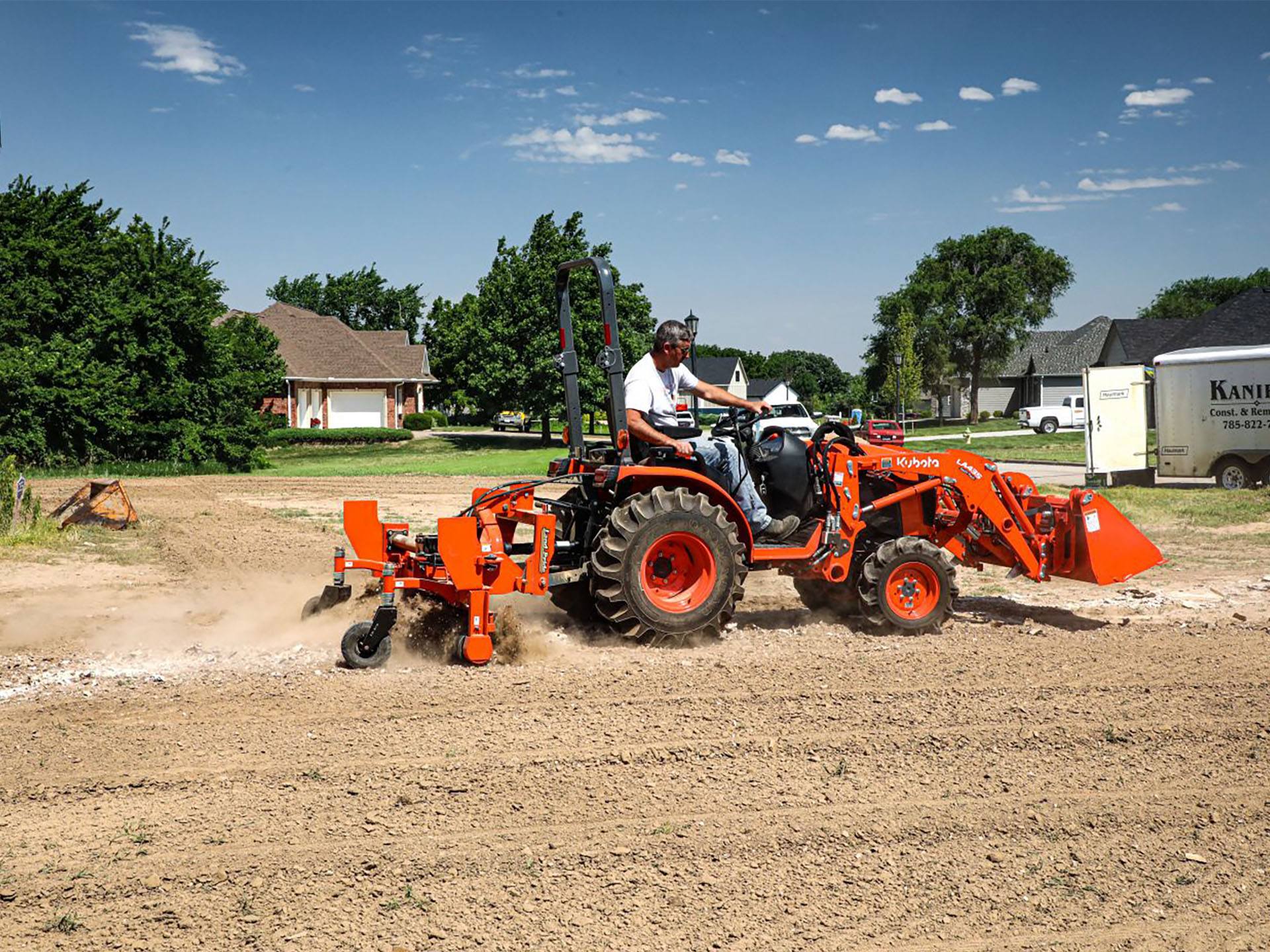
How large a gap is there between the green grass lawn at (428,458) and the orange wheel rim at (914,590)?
50.3 ft

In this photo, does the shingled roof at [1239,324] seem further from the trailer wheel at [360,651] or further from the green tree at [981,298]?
the trailer wheel at [360,651]

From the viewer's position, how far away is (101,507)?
1566 centimetres

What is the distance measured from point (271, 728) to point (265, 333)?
1540 inches

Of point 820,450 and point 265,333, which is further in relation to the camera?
point 265,333

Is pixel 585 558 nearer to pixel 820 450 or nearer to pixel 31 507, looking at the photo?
pixel 820 450

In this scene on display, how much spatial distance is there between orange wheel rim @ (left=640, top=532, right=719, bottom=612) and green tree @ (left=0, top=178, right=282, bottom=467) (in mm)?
22779

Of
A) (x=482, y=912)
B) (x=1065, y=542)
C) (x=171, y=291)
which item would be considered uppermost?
(x=171, y=291)

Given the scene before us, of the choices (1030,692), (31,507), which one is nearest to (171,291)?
(31,507)

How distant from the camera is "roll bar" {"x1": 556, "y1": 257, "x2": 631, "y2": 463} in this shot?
737 cm

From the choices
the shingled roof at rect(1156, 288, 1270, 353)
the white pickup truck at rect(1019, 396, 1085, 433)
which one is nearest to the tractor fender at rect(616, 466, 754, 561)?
the shingled roof at rect(1156, 288, 1270, 353)

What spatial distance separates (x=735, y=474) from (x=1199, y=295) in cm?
11204

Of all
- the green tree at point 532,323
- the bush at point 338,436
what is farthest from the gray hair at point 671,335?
the bush at point 338,436

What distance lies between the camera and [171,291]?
27578 millimetres

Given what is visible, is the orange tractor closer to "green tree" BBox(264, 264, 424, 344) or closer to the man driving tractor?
the man driving tractor
